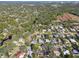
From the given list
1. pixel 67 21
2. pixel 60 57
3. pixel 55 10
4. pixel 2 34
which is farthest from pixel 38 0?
pixel 60 57

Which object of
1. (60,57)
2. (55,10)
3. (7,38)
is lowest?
(60,57)

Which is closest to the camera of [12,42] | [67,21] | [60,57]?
[60,57]

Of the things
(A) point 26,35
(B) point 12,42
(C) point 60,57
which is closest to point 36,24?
(A) point 26,35

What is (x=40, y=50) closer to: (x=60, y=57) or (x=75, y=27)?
(x=60, y=57)

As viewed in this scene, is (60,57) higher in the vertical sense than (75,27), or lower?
lower

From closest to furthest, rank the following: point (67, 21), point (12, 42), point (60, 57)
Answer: point (60, 57) < point (12, 42) < point (67, 21)

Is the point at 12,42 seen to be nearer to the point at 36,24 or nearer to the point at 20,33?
the point at 20,33

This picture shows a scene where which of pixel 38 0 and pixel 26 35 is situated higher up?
pixel 38 0

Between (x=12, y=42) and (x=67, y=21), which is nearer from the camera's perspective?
(x=12, y=42)

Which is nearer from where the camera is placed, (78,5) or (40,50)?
(40,50)
